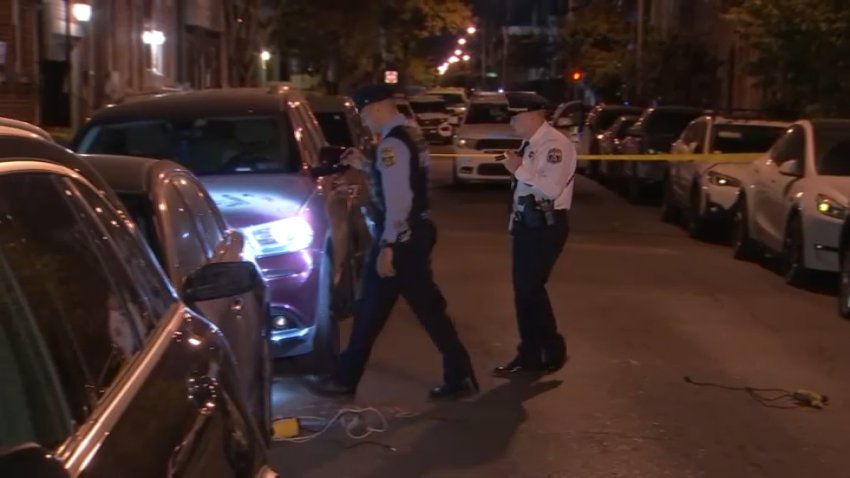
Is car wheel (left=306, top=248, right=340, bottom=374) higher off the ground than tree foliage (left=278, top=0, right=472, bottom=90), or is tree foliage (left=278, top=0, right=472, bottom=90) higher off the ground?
tree foliage (left=278, top=0, right=472, bottom=90)

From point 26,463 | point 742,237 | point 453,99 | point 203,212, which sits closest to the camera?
point 26,463

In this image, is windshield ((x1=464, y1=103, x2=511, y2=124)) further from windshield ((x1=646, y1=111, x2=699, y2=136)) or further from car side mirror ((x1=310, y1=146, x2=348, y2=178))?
car side mirror ((x1=310, y1=146, x2=348, y2=178))

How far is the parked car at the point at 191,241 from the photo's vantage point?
5.73 metres

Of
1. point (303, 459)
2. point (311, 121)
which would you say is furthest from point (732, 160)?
point (303, 459)

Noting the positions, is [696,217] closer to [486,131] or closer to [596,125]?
[486,131]

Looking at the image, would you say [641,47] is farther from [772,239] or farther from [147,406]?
[147,406]

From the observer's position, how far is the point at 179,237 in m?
5.98

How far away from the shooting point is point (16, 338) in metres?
2.67

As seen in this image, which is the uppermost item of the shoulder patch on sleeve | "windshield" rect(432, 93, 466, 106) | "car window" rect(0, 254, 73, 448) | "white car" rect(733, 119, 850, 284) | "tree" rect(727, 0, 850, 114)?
"tree" rect(727, 0, 850, 114)

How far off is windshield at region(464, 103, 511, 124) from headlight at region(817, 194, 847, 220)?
42.8 ft

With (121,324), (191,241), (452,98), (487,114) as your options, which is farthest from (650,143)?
(452,98)

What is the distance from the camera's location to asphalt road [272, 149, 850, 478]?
687cm

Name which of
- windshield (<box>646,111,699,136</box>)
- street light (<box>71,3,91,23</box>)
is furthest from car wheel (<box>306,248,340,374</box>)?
street light (<box>71,3,91,23</box>)

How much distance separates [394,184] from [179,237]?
2.02 metres
